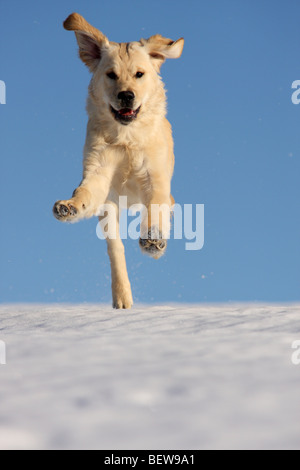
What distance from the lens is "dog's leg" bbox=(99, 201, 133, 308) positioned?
6.46m

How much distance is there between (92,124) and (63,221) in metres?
1.51

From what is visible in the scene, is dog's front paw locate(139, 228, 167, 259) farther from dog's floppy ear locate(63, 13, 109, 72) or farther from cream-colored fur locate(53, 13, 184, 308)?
dog's floppy ear locate(63, 13, 109, 72)

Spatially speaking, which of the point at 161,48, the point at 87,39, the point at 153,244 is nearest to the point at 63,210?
the point at 153,244

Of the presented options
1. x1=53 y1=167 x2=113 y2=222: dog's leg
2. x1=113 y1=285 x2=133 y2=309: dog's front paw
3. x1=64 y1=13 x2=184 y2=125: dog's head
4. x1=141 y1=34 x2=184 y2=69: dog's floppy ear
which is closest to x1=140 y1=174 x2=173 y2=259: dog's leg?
x1=53 y1=167 x2=113 y2=222: dog's leg

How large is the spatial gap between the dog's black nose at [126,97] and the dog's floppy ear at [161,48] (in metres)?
0.73

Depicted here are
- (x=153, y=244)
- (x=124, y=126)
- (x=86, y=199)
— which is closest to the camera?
(x=153, y=244)

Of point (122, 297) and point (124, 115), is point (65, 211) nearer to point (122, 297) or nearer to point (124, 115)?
point (124, 115)

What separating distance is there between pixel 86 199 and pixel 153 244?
0.81 m

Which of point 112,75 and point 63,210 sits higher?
point 112,75

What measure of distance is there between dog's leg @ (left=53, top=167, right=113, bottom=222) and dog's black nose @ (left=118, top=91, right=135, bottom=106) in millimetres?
742

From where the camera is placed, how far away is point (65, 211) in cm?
521
